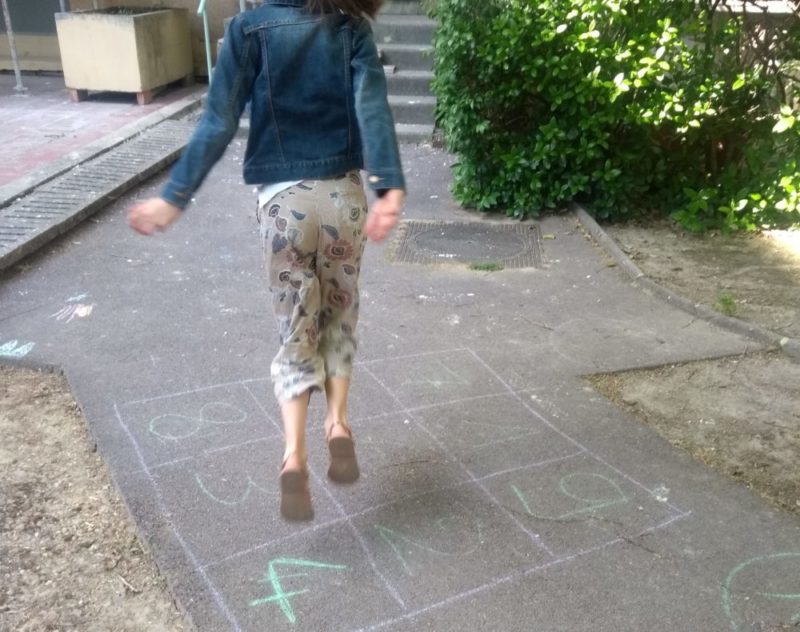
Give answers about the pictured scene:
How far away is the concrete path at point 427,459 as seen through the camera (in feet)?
7.88

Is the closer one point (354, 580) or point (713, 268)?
point (354, 580)

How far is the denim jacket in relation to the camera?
227 centimetres

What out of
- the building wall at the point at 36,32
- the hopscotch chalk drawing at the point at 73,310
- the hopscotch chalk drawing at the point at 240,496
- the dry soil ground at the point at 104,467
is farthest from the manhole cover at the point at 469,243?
the building wall at the point at 36,32

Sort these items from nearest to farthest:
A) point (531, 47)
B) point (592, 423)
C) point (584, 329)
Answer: point (592, 423) → point (584, 329) → point (531, 47)

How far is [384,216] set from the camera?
2213 mm

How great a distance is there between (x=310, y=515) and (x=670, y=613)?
110 centimetres

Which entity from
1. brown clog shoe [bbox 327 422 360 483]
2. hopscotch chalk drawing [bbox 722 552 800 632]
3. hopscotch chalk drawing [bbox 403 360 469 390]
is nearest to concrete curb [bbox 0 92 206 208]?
hopscotch chalk drawing [bbox 403 360 469 390]

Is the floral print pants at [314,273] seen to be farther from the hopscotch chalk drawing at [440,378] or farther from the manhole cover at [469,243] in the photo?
the manhole cover at [469,243]

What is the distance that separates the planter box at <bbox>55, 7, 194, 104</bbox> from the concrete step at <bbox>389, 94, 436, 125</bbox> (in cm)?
320

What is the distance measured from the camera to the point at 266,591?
2.40 meters

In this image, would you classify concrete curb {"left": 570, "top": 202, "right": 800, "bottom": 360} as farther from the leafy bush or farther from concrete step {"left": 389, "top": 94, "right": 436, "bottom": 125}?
concrete step {"left": 389, "top": 94, "right": 436, "bottom": 125}

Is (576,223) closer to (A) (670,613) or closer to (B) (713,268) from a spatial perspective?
(B) (713,268)

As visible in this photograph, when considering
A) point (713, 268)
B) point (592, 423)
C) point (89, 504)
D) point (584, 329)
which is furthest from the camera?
point (713, 268)

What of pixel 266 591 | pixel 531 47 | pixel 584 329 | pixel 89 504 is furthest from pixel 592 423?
pixel 531 47
